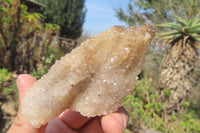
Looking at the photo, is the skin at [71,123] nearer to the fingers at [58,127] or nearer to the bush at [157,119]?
the fingers at [58,127]

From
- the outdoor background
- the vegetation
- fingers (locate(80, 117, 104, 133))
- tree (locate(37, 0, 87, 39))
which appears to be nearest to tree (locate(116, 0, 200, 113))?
the outdoor background

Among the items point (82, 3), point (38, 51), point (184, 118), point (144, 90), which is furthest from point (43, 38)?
point (82, 3)

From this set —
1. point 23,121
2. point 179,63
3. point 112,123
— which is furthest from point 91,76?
point 179,63

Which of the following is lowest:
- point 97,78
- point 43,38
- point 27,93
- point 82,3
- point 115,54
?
point 43,38

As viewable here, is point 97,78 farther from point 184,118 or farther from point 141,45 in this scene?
point 184,118

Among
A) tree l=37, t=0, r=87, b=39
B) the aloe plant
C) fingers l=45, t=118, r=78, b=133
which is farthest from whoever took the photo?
tree l=37, t=0, r=87, b=39

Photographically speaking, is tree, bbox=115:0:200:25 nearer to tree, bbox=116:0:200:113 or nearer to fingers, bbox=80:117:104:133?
tree, bbox=116:0:200:113

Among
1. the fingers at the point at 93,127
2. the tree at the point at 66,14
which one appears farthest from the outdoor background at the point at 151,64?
the tree at the point at 66,14
